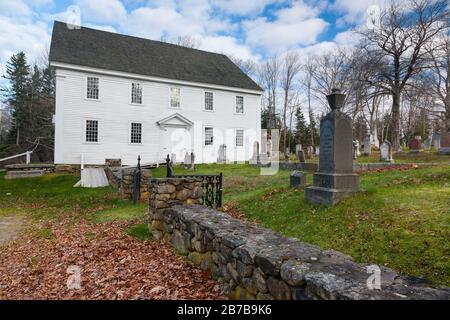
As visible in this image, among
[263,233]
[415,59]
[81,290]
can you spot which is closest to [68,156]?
[81,290]

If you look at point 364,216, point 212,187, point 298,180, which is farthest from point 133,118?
point 364,216

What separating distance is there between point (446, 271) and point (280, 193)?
5.63 metres

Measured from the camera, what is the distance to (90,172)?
50.1 feet

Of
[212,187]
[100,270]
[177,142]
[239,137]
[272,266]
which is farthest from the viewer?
[239,137]

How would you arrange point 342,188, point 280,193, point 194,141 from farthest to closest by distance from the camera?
point 194,141
point 280,193
point 342,188

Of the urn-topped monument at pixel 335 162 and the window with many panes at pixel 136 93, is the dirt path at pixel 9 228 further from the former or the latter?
the window with many panes at pixel 136 93

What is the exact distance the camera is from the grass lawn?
4430 mm

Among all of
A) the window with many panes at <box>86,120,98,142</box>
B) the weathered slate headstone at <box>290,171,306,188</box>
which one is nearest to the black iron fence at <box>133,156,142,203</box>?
the weathered slate headstone at <box>290,171,306,188</box>

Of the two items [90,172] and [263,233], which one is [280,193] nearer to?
[263,233]

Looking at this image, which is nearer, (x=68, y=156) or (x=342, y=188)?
(x=342, y=188)

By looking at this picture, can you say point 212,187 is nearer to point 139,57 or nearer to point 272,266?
point 272,266

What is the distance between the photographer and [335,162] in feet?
24.8

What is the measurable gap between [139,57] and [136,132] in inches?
271

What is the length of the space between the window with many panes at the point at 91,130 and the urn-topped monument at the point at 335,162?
1852cm
